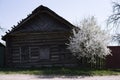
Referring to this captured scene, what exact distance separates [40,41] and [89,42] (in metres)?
6.20

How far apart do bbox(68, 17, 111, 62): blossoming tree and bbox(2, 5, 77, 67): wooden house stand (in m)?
1.87

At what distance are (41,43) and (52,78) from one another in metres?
11.2

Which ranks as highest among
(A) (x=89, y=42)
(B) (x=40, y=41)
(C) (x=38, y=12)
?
(C) (x=38, y=12)

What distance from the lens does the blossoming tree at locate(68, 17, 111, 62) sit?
88.9 ft

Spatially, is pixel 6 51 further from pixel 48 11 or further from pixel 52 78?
pixel 52 78

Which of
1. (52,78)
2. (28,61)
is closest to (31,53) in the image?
(28,61)

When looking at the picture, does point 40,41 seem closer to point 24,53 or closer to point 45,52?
point 45,52

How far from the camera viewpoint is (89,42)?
88.7 feet

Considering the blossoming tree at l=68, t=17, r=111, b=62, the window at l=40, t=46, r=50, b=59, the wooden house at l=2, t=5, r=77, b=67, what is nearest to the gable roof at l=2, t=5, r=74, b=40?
the wooden house at l=2, t=5, r=77, b=67

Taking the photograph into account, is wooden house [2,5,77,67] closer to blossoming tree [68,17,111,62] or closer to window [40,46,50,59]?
window [40,46,50,59]

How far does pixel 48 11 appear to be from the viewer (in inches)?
1210

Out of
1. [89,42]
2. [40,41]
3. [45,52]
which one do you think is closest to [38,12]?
[40,41]

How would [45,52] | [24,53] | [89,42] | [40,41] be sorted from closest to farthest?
[89,42]
[45,52]
[40,41]
[24,53]

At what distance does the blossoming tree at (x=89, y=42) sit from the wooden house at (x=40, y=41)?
6.13ft
